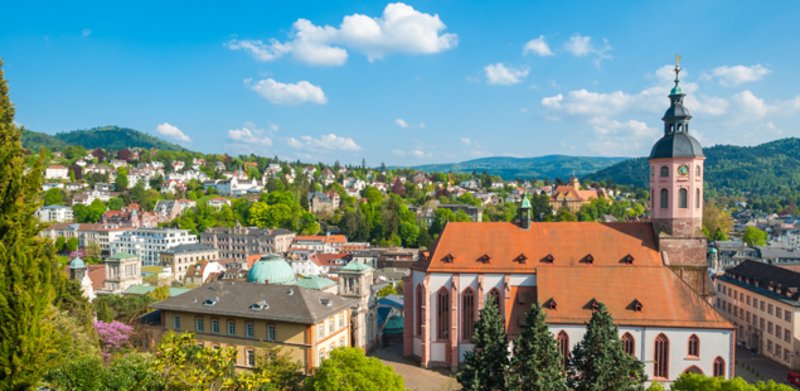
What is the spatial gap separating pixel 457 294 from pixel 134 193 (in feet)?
503

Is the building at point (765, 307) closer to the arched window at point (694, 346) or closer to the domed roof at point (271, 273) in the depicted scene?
the arched window at point (694, 346)

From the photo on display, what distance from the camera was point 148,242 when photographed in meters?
118

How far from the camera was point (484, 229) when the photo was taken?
145ft

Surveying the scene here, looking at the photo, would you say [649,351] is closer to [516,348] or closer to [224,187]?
[516,348]

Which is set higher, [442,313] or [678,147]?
[678,147]

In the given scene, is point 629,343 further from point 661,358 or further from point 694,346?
point 694,346

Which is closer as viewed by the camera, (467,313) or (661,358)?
(661,358)

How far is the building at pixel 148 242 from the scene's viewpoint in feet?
382

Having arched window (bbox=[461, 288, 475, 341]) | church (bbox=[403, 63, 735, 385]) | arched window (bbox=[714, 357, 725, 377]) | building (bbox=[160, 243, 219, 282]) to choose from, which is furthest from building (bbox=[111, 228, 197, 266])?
arched window (bbox=[714, 357, 725, 377])

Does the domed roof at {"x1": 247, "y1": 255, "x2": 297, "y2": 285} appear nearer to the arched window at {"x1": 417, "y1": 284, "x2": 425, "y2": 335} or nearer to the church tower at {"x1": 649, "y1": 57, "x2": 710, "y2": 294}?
the arched window at {"x1": 417, "y1": 284, "x2": 425, "y2": 335}

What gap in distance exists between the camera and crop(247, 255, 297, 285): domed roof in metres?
51.8

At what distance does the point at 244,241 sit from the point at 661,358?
10226cm

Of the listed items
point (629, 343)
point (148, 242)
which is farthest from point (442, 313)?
point (148, 242)

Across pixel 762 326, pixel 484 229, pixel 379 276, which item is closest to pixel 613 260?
pixel 484 229
